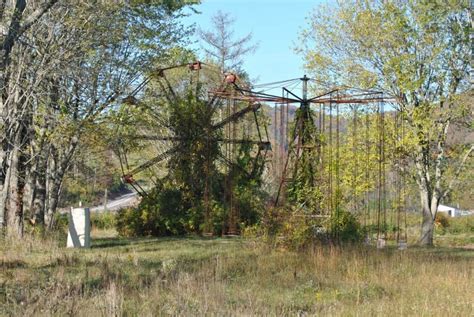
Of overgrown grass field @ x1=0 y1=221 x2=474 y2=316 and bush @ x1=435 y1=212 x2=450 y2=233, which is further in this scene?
bush @ x1=435 y1=212 x2=450 y2=233

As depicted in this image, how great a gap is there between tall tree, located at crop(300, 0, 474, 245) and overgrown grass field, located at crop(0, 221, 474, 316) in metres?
8.89

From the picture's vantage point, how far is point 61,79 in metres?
16.2

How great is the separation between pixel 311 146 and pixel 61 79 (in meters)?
7.04

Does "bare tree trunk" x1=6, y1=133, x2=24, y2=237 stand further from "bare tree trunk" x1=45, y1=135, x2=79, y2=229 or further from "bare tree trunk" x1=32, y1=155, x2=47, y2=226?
"bare tree trunk" x1=45, y1=135, x2=79, y2=229

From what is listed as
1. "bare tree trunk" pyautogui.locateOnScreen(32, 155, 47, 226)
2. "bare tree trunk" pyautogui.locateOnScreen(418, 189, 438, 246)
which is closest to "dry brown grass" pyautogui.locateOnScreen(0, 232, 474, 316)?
"bare tree trunk" pyautogui.locateOnScreen(32, 155, 47, 226)

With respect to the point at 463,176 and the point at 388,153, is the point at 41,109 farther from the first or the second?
the point at 463,176

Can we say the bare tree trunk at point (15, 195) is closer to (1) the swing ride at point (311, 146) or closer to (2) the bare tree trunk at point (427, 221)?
(1) the swing ride at point (311, 146)

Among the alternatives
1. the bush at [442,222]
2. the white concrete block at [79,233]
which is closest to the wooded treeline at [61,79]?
the white concrete block at [79,233]

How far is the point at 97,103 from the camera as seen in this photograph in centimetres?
1780

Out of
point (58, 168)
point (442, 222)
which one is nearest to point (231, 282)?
point (58, 168)

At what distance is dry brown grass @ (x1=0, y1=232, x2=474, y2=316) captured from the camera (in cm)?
707

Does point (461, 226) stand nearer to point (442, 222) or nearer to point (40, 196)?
point (442, 222)

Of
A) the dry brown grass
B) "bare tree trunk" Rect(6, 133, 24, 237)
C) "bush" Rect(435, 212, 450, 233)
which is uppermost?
"bare tree trunk" Rect(6, 133, 24, 237)

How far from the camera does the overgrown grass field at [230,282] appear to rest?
706 centimetres
